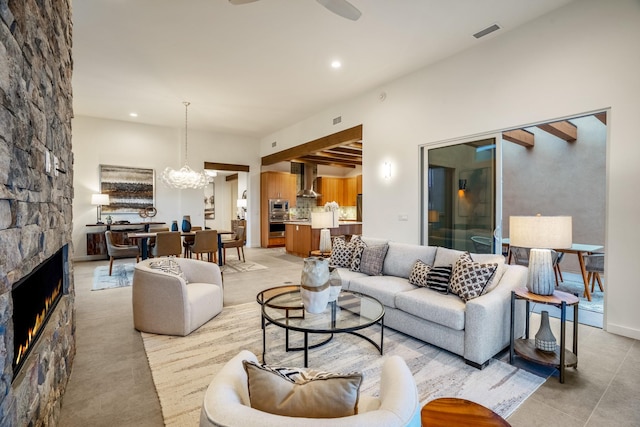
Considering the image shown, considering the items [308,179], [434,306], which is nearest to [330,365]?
[434,306]

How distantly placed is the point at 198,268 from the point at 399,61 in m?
4.10

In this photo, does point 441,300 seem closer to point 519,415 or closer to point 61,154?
point 519,415

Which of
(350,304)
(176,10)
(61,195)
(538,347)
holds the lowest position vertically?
(538,347)

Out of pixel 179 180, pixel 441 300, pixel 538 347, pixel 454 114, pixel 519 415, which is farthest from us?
pixel 179 180

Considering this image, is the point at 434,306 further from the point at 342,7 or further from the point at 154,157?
the point at 154,157

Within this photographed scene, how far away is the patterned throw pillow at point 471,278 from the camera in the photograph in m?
2.74

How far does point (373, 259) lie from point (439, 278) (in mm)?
942

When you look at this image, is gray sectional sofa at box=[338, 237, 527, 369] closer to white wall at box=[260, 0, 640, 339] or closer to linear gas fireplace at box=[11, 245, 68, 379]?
white wall at box=[260, 0, 640, 339]

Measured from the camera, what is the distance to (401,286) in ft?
10.8

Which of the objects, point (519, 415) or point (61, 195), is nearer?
point (519, 415)

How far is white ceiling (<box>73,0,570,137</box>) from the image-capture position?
3.39 metres

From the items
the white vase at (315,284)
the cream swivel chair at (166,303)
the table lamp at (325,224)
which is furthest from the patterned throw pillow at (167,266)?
the table lamp at (325,224)

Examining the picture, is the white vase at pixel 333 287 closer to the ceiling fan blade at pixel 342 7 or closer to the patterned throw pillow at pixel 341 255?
the patterned throw pillow at pixel 341 255

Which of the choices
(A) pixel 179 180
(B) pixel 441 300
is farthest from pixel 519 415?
(A) pixel 179 180
